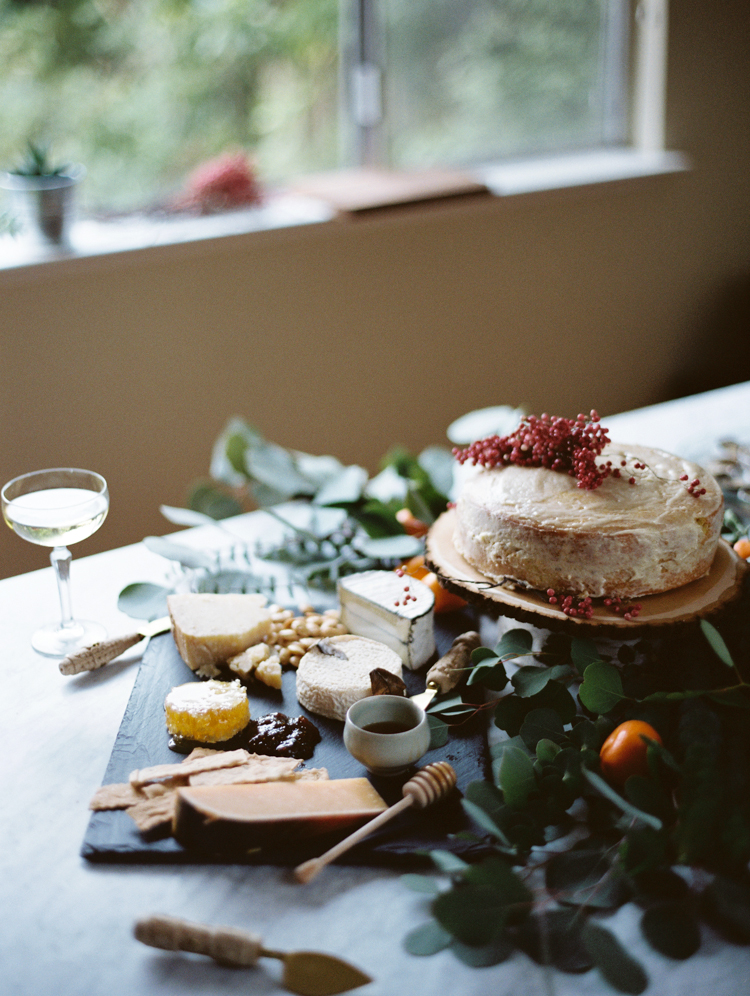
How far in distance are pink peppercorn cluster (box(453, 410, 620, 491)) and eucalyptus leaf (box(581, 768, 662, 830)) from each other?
15.0 inches

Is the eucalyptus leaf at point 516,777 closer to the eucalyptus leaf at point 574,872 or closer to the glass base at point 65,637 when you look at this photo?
the eucalyptus leaf at point 574,872

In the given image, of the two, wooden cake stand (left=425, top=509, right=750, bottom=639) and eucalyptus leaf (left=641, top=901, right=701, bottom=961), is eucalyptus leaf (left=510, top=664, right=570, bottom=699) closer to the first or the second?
wooden cake stand (left=425, top=509, right=750, bottom=639)

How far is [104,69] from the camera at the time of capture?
2566mm

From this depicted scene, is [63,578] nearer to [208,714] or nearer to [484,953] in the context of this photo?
[208,714]

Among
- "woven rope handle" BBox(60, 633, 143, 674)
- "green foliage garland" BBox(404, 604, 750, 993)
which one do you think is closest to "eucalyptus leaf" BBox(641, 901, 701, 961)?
"green foliage garland" BBox(404, 604, 750, 993)

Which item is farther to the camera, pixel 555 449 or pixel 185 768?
pixel 555 449

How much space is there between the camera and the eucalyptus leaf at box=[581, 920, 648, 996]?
74 cm

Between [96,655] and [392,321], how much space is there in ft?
6.42

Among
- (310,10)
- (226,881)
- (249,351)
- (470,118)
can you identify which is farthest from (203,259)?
(226,881)

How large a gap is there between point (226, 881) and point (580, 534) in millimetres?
538

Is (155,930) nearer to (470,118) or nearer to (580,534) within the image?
(580,534)

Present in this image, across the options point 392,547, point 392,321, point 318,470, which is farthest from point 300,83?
point 392,547

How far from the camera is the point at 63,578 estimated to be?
1247mm

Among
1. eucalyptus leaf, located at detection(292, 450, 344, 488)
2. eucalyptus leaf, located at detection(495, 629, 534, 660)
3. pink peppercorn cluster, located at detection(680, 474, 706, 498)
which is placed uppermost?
pink peppercorn cluster, located at detection(680, 474, 706, 498)
